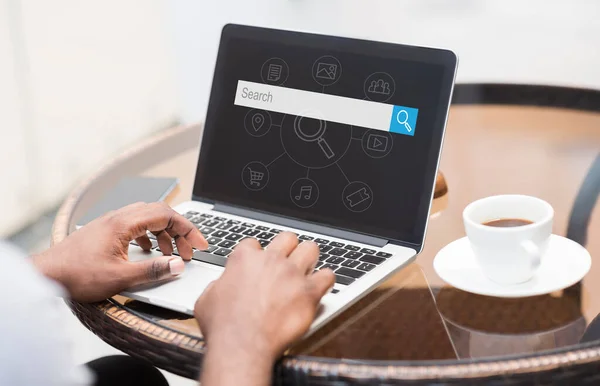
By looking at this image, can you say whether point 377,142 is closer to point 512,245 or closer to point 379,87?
point 379,87

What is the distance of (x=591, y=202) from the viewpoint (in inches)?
41.8

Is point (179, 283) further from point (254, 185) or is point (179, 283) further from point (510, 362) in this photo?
point (510, 362)

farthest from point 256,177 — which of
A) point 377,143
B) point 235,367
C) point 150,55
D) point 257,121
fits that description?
point 150,55

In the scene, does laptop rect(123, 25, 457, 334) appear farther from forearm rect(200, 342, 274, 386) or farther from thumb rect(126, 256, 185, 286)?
forearm rect(200, 342, 274, 386)

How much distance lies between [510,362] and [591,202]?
47 cm

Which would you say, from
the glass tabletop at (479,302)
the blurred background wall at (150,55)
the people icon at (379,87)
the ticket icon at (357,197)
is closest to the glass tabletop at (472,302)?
the glass tabletop at (479,302)

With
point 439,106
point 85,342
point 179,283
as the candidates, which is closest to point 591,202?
point 439,106

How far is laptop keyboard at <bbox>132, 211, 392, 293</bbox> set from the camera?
2.80 ft

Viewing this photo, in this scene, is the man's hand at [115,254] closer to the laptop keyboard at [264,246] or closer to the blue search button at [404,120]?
the laptop keyboard at [264,246]

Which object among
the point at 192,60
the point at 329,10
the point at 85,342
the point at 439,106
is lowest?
the point at 85,342

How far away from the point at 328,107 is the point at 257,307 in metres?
0.37

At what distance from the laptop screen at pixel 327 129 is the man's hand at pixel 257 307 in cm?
19

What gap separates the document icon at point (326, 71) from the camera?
3.25 feet

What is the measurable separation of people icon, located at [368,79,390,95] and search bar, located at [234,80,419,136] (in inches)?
0.6
